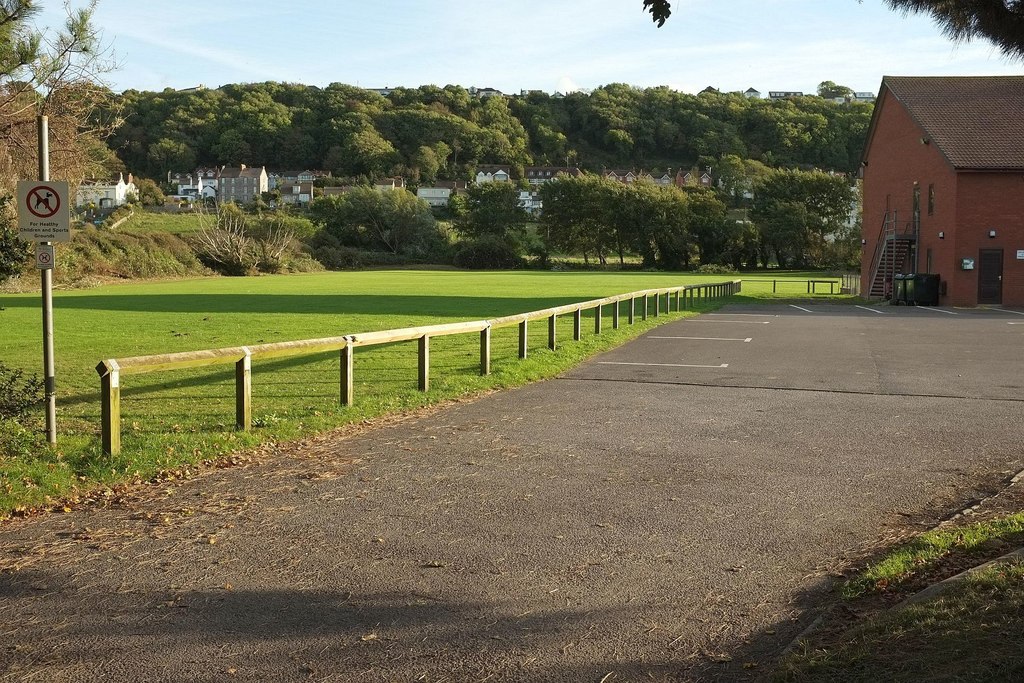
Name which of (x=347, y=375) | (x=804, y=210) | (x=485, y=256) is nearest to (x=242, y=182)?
(x=485, y=256)

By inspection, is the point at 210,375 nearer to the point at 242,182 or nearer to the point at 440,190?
the point at 440,190

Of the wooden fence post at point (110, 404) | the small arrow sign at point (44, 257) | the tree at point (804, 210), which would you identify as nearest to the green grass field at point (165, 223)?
the tree at point (804, 210)

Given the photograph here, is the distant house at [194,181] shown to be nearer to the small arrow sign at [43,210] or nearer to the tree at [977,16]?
the small arrow sign at [43,210]

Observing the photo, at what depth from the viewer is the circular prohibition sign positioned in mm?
7930

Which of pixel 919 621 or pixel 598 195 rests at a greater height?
pixel 598 195

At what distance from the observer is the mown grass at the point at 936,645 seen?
3471mm

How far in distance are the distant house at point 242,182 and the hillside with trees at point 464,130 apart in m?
5.93

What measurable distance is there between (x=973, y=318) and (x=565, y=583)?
26.5 m

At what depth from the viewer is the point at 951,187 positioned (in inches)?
1542

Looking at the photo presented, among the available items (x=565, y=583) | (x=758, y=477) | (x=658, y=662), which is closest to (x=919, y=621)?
(x=658, y=662)

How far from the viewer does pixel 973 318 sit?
2809 cm

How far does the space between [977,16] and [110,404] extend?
652 cm

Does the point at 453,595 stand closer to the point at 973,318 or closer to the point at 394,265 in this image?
the point at 973,318

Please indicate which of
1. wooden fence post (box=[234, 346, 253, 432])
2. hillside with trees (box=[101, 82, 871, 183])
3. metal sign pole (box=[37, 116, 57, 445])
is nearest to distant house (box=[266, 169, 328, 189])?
hillside with trees (box=[101, 82, 871, 183])
